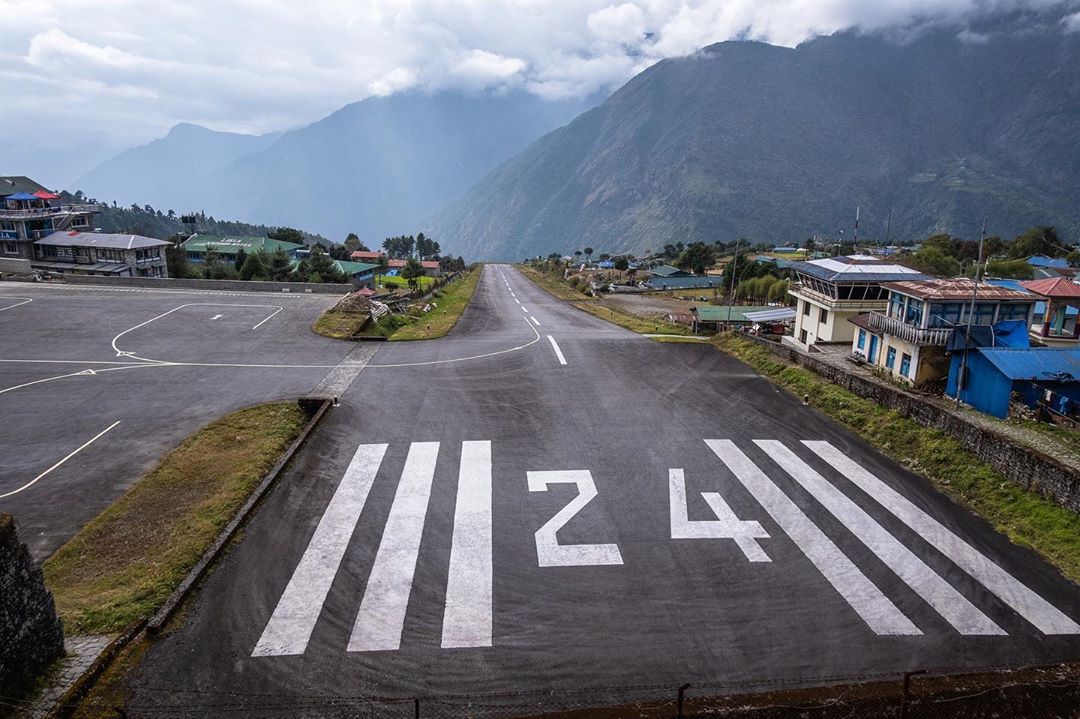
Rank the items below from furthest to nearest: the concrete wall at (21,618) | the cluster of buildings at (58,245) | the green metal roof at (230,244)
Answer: the green metal roof at (230,244) → the cluster of buildings at (58,245) → the concrete wall at (21,618)

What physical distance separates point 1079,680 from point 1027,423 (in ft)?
50.5

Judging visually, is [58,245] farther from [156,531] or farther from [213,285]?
[156,531]

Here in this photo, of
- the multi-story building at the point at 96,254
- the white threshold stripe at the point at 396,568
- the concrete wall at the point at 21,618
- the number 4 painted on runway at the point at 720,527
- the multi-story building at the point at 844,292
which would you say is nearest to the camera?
the concrete wall at the point at 21,618

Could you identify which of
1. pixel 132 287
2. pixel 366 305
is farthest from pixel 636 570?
pixel 132 287

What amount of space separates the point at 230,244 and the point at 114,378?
8690 cm

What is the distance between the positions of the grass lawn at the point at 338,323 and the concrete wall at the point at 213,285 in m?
14.2

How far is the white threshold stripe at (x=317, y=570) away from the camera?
38.9ft

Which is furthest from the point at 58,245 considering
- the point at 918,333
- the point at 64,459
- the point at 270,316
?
the point at 918,333

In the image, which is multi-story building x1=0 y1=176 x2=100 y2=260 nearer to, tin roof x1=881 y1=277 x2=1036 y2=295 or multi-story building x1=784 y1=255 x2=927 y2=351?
multi-story building x1=784 y1=255 x2=927 y2=351

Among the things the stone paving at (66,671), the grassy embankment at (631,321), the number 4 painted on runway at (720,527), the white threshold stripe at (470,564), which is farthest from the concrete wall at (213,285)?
the stone paving at (66,671)

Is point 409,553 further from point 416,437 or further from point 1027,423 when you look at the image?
point 1027,423

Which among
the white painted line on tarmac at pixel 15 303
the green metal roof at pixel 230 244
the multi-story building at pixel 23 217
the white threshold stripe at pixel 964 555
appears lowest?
the white threshold stripe at pixel 964 555

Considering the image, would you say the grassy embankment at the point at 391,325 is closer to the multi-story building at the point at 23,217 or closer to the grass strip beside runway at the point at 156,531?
the grass strip beside runway at the point at 156,531

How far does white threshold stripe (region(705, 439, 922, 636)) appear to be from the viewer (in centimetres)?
1303
